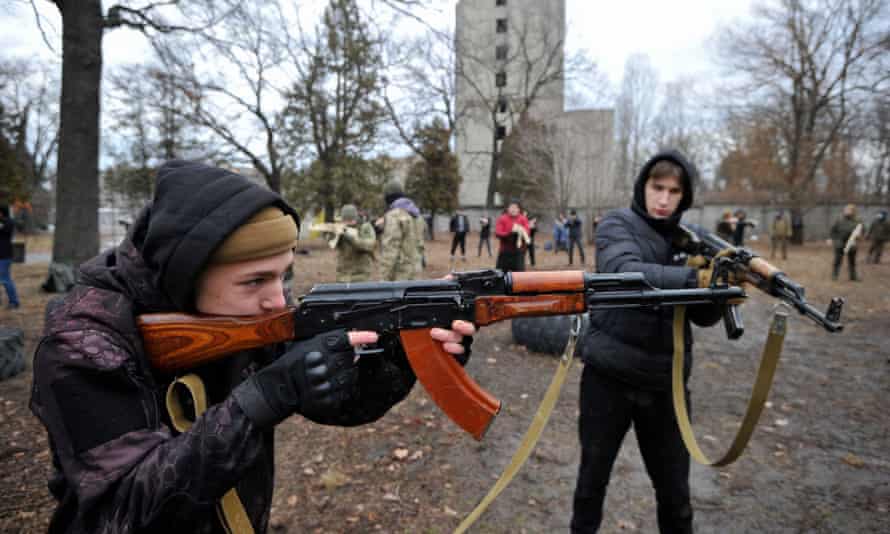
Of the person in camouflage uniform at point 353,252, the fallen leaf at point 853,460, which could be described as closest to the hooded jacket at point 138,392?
the fallen leaf at point 853,460

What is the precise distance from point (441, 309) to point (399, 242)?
5686 mm

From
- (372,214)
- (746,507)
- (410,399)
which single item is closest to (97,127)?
(410,399)

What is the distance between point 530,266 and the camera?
16.8m

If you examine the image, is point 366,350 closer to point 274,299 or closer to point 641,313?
point 274,299

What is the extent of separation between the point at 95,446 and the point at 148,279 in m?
0.45

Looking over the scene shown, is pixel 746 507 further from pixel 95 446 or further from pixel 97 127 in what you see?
pixel 97 127

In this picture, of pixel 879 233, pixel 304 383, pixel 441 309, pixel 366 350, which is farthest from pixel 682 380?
pixel 879 233

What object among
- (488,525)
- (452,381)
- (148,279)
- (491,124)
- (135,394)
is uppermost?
(491,124)

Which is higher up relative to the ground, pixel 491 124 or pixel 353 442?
pixel 491 124

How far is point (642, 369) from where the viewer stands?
2.32m

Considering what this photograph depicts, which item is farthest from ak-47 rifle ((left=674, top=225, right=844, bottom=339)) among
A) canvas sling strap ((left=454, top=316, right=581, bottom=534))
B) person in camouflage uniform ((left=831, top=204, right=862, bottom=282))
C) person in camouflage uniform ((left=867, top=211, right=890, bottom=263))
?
person in camouflage uniform ((left=867, top=211, right=890, bottom=263))

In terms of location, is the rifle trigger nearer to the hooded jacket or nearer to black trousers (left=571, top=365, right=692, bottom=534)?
the hooded jacket

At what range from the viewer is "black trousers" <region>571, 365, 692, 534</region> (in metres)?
2.38

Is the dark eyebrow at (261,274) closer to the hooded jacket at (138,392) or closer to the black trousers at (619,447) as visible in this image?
the hooded jacket at (138,392)
